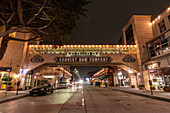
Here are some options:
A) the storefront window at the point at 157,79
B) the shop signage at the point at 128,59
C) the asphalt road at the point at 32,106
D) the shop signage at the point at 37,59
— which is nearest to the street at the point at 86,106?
the asphalt road at the point at 32,106

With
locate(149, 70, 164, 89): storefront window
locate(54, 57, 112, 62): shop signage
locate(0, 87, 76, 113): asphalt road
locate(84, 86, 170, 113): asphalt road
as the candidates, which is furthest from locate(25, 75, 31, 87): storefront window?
locate(149, 70, 164, 89): storefront window

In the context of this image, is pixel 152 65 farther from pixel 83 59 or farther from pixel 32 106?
pixel 32 106

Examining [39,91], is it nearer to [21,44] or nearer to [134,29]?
[21,44]

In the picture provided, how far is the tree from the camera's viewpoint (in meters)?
8.16

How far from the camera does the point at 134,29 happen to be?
2484cm

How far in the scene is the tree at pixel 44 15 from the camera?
816cm

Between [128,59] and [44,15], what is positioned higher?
[44,15]

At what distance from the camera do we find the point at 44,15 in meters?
9.12

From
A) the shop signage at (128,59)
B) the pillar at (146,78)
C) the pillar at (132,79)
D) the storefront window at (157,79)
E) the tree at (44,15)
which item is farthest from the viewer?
the pillar at (132,79)

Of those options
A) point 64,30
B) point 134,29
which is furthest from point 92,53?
point 64,30

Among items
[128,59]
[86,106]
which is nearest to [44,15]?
[86,106]

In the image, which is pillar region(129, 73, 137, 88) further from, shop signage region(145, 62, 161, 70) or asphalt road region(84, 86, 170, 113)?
asphalt road region(84, 86, 170, 113)

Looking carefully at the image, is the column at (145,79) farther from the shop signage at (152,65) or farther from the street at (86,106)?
the street at (86,106)

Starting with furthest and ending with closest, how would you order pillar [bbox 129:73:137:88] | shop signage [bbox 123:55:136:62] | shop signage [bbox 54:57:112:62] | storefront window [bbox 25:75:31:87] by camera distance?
pillar [bbox 129:73:137:88]
shop signage [bbox 123:55:136:62]
storefront window [bbox 25:75:31:87]
shop signage [bbox 54:57:112:62]
